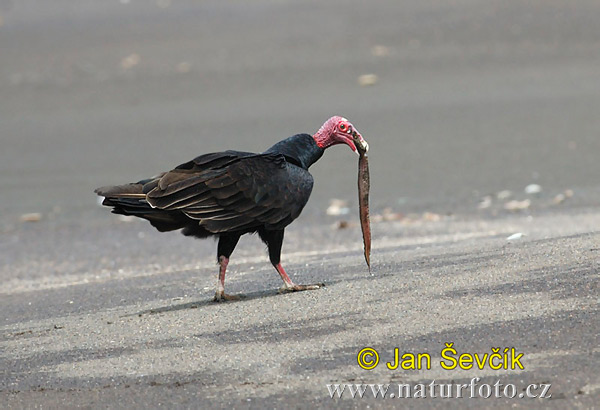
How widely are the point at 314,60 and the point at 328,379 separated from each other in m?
13.6

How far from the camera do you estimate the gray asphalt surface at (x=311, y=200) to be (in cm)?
529

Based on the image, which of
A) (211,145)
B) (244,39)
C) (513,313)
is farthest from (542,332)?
(244,39)

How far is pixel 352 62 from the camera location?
18031 mm

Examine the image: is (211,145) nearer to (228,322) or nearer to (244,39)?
(244,39)

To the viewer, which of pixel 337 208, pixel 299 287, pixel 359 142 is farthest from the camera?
pixel 337 208

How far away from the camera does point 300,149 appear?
742cm

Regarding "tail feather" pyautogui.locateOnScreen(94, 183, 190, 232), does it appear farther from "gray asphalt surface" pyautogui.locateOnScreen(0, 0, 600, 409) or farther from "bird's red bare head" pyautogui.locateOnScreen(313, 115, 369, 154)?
"bird's red bare head" pyautogui.locateOnScreen(313, 115, 369, 154)

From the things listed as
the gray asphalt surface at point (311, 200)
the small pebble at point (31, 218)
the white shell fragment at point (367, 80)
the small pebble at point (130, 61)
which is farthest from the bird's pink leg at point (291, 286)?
the small pebble at point (130, 61)

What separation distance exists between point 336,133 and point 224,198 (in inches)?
43.5

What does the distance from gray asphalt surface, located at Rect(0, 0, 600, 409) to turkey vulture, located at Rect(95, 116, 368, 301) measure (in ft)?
1.58

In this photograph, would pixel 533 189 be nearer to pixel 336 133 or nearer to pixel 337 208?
pixel 337 208

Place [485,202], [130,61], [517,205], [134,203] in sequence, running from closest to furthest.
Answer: [134,203] < [517,205] < [485,202] < [130,61]

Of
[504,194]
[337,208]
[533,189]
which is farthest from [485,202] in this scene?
[337,208]

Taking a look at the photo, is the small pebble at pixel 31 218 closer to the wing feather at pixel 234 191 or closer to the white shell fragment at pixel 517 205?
the white shell fragment at pixel 517 205
